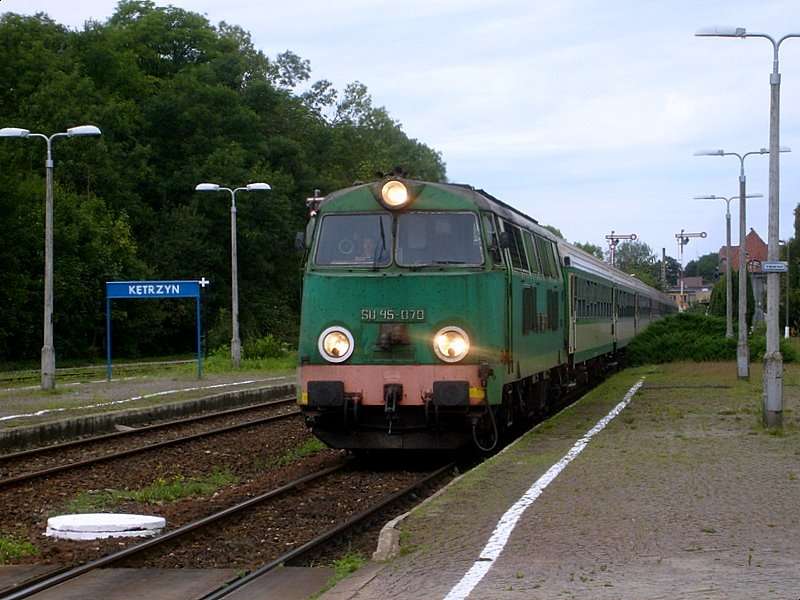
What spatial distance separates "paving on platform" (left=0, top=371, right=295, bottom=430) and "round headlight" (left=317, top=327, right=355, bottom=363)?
7122 mm

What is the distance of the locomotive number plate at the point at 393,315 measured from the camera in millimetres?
14188

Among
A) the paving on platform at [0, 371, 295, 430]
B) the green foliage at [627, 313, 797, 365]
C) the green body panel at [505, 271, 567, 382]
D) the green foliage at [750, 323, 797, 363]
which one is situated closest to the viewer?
the green body panel at [505, 271, 567, 382]

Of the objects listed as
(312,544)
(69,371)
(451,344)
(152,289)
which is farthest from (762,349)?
(312,544)

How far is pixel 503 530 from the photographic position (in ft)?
30.8

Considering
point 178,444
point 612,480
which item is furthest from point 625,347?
point 612,480

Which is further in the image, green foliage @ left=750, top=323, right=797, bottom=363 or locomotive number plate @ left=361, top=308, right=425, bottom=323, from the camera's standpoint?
green foliage @ left=750, top=323, right=797, bottom=363

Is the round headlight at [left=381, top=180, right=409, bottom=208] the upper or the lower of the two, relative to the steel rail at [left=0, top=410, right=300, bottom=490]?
upper

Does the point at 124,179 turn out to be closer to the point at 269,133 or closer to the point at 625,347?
the point at 269,133

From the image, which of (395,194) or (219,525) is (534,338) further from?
(219,525)

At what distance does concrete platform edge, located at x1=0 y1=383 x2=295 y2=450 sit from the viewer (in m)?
18.7

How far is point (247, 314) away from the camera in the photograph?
6244 cm

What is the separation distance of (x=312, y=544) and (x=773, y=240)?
11.5m

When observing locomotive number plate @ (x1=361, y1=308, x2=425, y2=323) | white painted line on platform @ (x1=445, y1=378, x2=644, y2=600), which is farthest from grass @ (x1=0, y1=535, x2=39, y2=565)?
locomotive number plate @ (x1=361, y1=308, x2=425, y2=323)

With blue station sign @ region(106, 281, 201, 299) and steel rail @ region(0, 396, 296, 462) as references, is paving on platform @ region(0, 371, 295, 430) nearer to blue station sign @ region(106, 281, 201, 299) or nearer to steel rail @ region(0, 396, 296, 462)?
steel rail @ region(0, 396, 296, 462)
